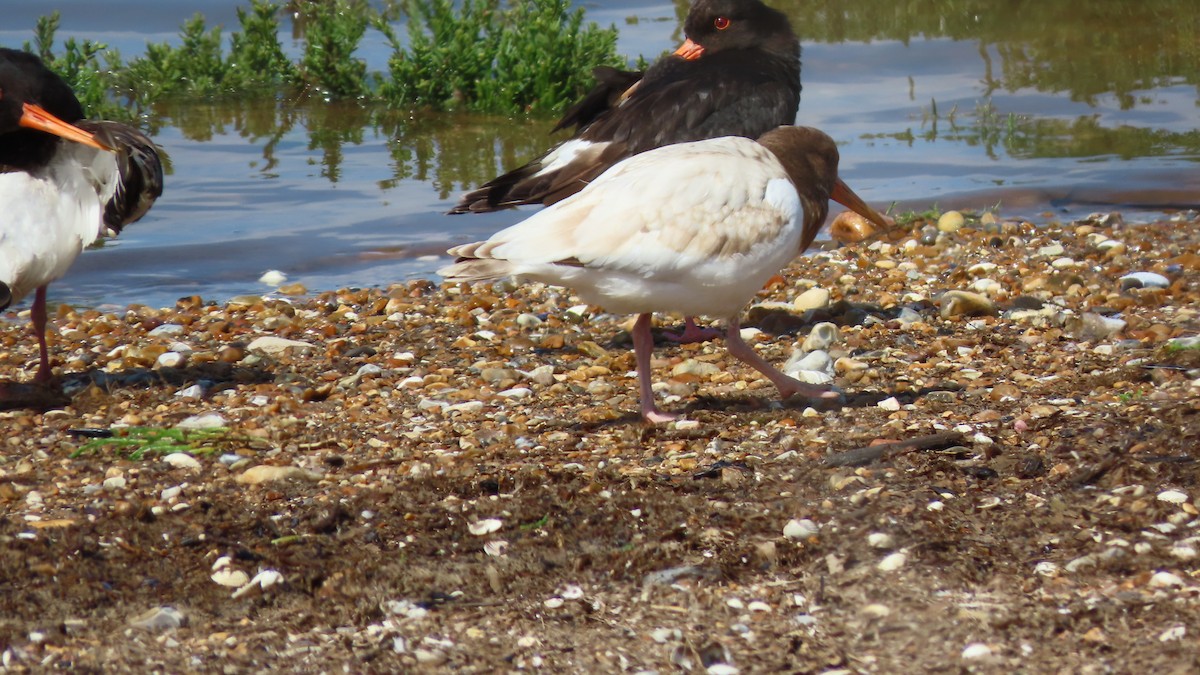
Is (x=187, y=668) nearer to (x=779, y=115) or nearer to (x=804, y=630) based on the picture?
(x=804, y=630)

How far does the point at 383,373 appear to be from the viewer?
18.1 feet

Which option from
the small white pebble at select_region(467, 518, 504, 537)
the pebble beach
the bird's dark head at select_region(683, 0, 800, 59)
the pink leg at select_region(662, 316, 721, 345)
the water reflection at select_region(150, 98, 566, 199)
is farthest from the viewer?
the water reflection at select_region(150, 98, 566, 199)

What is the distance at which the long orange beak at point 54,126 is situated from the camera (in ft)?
17.6

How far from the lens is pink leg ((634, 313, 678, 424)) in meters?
4.73

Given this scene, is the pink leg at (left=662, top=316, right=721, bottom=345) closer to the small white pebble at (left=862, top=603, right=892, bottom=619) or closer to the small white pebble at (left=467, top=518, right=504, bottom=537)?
the small white pebble at (left=467, top=518, right=504, bottom=537)

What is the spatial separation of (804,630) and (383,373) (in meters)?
2.75

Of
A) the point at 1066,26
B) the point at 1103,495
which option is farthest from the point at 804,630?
the point at 1066,26

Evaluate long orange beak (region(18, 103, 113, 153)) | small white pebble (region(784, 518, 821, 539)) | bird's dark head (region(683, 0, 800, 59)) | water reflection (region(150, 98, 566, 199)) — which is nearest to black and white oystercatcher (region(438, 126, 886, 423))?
small white pebble (region(784, 518, 821, 539))

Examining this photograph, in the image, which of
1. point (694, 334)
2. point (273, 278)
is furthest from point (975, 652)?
point (273, 278)

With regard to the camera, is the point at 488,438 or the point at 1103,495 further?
the point at 488,438

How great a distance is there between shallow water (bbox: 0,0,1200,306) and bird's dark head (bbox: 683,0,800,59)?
1.92m

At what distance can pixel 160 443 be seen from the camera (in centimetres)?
449

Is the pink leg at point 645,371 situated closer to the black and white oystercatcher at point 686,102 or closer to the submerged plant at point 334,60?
the black and white oystercatcher at point 686,102

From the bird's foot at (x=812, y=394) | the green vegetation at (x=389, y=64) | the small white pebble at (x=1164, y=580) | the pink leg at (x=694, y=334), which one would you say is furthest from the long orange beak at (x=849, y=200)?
the green vegetation at (x=389, y=64)
